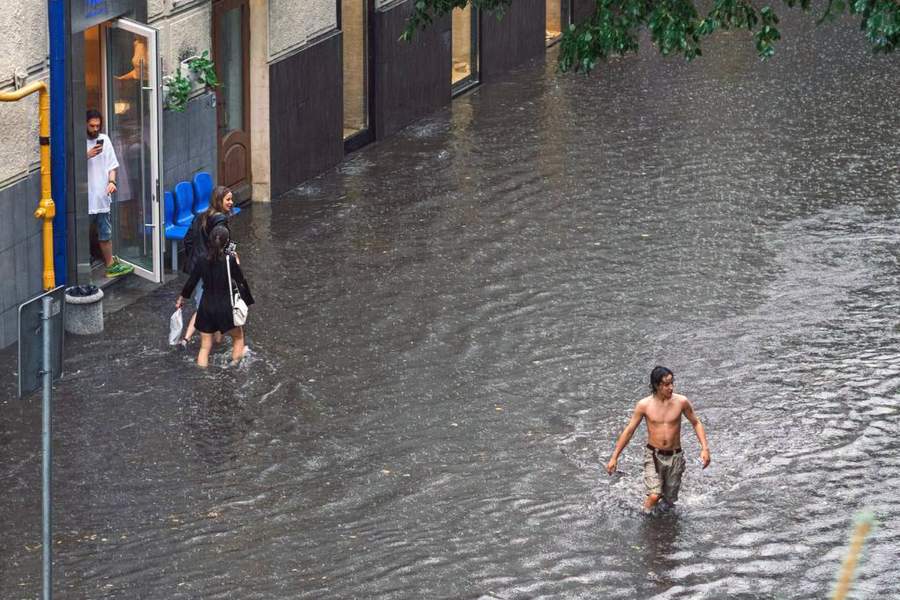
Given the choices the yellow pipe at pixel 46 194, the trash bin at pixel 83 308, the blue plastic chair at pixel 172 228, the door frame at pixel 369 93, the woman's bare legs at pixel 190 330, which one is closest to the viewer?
the yellow pipe at pixel 46 194

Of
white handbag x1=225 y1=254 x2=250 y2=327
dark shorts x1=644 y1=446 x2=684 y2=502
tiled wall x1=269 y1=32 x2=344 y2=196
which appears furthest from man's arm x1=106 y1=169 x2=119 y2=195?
dark shorts x1=644 y1=446 x2=684 y2=502

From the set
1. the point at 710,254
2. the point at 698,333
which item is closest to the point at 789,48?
the point at 710,254

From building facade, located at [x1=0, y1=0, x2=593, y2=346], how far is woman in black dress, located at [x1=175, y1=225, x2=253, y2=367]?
157 centimetres

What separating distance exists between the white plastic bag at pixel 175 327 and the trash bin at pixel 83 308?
73 centimetres

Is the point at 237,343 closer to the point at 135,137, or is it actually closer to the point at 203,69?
the point at 135,137

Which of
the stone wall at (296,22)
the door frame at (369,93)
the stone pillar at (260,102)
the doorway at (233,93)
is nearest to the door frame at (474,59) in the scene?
the door frame at (369,93)

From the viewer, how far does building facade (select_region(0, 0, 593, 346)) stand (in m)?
15.0

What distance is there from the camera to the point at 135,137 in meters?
17.0

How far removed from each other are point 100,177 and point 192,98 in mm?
2125

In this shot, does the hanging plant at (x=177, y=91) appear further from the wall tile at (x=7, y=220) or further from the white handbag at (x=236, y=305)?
the white handbag at (x=236, y=305)

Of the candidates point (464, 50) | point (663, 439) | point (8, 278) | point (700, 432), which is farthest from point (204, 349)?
point (464, 50)

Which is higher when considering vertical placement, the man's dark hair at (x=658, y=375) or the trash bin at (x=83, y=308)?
the man's dark hair at (x=658, y=375)

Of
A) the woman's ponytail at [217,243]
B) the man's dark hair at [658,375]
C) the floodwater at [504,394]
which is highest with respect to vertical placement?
the woman's ponytail at [217,243]

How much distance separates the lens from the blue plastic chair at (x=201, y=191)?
1820cm
